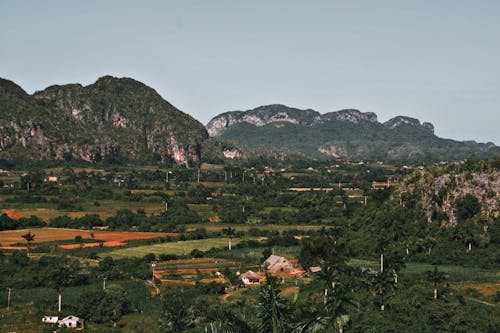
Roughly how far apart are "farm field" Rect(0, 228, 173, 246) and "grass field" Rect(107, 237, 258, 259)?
8800mm

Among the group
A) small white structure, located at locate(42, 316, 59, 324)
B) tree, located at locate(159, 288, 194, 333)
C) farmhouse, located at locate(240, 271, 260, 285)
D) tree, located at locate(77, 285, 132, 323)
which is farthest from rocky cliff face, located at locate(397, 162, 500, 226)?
small white structure, located at locate(42, 316, 59, 324)

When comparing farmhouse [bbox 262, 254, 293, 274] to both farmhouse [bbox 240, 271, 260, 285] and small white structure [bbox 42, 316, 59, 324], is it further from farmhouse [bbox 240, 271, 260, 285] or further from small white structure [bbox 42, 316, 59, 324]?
small white structure [bbox 42, 316, 59, 324]

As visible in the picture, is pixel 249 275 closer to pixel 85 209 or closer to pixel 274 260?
pixel 274 260

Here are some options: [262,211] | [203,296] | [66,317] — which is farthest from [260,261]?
[262,211]

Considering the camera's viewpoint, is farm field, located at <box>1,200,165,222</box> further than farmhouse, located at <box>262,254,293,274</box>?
Yes

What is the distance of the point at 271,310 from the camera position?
17953mm

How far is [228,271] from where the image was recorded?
83062 millimetres

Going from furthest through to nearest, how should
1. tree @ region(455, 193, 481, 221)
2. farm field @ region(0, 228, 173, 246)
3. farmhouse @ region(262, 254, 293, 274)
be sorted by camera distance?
farm field @ region(0, 228, 173, 246)
tree @ region(455, 193, 481, 221)
farmhouse @ region(262, 254, 293, 274)

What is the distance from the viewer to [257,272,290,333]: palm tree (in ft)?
58.3

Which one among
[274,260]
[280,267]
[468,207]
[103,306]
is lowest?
[280,267]

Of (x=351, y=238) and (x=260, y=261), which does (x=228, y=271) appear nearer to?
(x=260, y=261)

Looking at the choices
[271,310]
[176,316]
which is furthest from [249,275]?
[271,310]

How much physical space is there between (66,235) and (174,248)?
2488 cm

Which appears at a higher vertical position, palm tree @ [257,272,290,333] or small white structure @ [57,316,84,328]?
palm tree @ [257,272,290,333]
